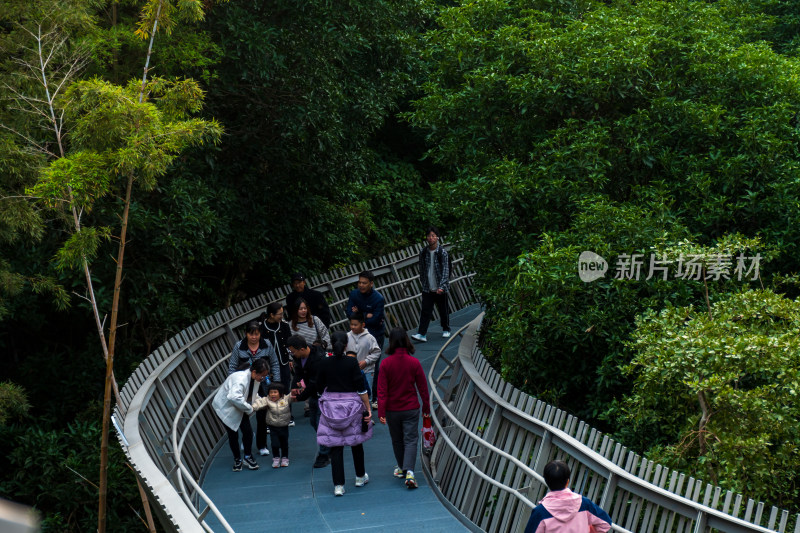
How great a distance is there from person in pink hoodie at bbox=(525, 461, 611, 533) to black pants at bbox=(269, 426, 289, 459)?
4.45 m

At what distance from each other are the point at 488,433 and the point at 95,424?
7.64m

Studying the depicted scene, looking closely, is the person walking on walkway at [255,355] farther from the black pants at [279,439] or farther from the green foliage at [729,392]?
the green foliage at [729,392]

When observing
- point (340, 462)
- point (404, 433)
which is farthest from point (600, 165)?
point (340, 462)

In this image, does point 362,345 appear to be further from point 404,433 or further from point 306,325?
point 404,433

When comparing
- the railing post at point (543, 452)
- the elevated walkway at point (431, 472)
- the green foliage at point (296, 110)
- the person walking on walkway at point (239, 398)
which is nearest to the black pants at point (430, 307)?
the green foliage at point (296, 110)

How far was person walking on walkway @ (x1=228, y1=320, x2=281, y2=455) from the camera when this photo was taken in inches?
367

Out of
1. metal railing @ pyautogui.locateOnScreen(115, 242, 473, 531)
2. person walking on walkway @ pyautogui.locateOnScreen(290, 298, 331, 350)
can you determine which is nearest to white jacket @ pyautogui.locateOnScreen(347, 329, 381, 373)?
person walking on walkway @ pyautogui.locateOnScreen(290, 298, 331, 350)

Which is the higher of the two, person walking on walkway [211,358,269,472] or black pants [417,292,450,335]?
person walking on walkway [211,358,269,472]

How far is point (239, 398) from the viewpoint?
8797 mm

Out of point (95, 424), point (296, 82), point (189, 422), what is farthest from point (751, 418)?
point (95, 424)

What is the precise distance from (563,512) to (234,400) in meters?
4.52

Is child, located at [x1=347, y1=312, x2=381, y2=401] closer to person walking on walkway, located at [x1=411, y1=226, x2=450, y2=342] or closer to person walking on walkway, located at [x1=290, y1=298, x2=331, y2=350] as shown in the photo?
person walking on walkway, located at [x1=290, y1=298, x2=331, y2=350]

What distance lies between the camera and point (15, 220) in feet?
32.8

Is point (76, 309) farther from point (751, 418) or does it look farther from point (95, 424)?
point (751, 418)
